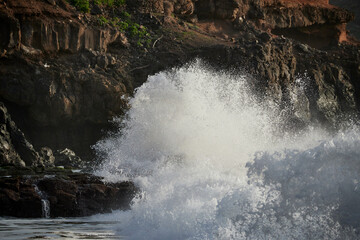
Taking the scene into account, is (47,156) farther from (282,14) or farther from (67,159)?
(282,14)

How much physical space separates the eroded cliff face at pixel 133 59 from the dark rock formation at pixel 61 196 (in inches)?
326

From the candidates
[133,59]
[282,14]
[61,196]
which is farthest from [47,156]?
[282,14]

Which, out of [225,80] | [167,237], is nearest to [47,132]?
[225,80]

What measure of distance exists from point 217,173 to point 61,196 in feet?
11.1

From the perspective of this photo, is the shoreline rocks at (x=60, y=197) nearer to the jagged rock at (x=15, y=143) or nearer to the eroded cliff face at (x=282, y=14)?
the jagged rock at (x=15, y=143)

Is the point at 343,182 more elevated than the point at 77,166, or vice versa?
the point at 77,166

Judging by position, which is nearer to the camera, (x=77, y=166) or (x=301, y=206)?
(x=301, y=206)

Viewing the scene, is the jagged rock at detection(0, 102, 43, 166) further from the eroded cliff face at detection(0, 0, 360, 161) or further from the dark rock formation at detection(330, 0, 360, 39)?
the dark rock formation at detection(330, 0, 360, 39)

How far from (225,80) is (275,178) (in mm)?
15832

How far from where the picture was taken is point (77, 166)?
714 inches

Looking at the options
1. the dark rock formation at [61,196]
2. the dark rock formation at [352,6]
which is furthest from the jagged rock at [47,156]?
the dark rock formation at [352,6]

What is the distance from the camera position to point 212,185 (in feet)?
33.4

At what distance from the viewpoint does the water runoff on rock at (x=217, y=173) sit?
6785mm

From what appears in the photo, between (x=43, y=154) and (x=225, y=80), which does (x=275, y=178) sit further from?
(x=225, y=80)
